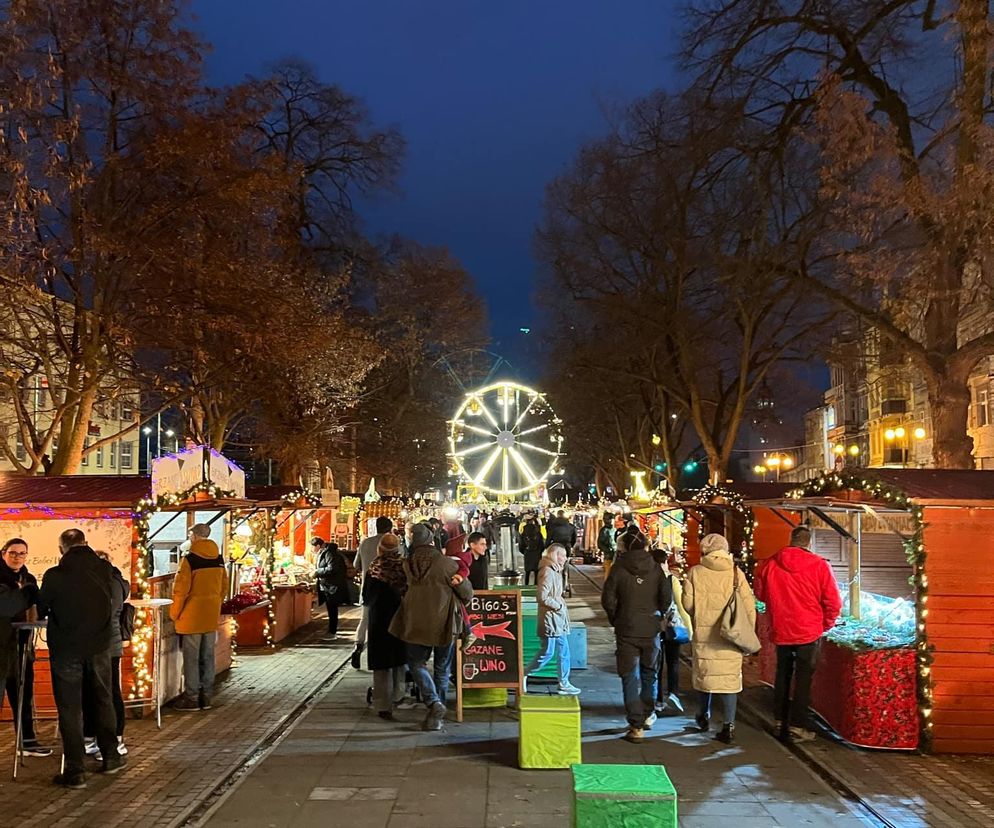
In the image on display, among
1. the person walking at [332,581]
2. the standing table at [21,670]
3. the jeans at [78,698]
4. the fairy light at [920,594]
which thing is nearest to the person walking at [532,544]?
the person walking at [332,581]

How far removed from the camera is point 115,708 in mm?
7281

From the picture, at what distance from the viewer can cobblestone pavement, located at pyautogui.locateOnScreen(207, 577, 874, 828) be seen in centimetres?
597

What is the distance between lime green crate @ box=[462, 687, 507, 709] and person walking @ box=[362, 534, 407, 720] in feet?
2.27

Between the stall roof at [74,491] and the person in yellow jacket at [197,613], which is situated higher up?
→ the stall roof at [74,491]

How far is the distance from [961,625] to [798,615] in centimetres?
135

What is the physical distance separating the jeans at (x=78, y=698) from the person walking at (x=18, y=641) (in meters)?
0.47

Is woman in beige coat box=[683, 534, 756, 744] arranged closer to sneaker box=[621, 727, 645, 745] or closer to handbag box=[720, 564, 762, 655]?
handbag box=[720, 564, 762, 655]

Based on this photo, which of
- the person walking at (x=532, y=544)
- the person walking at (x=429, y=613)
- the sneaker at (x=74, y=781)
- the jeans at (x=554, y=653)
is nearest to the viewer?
the sneaker at (x=74, y=781)

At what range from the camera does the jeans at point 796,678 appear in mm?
8000

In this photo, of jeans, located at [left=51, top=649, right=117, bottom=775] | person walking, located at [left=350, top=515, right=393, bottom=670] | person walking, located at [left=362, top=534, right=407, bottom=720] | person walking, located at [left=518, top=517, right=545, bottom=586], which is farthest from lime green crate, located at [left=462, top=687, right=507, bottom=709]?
person walking, located at [left=518, top=517, right=545, bottom=586]

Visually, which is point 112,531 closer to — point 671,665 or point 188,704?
point 188,704

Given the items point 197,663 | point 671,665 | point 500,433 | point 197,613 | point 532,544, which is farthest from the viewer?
point 500,433

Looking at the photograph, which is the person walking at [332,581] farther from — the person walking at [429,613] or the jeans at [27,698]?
the jeans at [27,698]

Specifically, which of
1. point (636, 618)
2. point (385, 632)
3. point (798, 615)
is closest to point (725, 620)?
point (798, 615)
